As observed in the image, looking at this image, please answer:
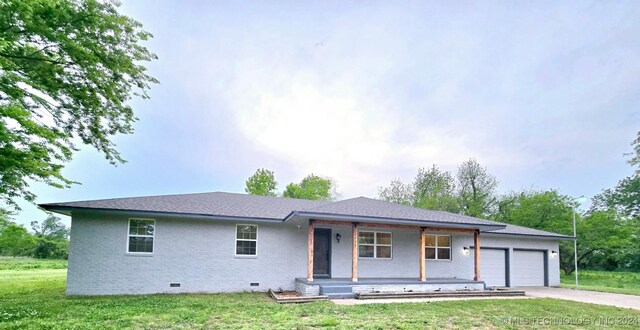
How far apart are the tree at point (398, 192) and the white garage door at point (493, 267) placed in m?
21.6

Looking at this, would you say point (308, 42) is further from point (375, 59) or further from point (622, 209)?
point (622, 209)

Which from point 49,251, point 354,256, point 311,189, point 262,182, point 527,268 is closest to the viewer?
point 354,256

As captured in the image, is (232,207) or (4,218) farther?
(232,207)

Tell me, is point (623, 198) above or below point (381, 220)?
above

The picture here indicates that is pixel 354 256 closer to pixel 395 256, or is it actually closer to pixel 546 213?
pixel 395 256

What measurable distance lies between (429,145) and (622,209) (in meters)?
22.6

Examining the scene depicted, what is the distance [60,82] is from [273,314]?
7777mm

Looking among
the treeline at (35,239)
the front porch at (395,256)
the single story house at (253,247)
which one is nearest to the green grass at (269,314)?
the single story house at (253,247)

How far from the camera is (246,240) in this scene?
13.0 metres

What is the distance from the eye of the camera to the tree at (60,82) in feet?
24.5

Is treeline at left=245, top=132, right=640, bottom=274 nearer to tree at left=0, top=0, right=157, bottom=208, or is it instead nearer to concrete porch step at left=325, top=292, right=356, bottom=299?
concrete porch step at left=325, top=292, right=356, bottom=299

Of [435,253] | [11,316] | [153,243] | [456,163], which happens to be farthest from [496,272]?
[456,163]

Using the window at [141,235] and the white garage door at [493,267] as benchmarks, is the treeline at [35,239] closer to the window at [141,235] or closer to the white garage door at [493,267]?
the window at [141,235]

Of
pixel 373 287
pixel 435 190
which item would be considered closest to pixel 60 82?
pixel 373 287
